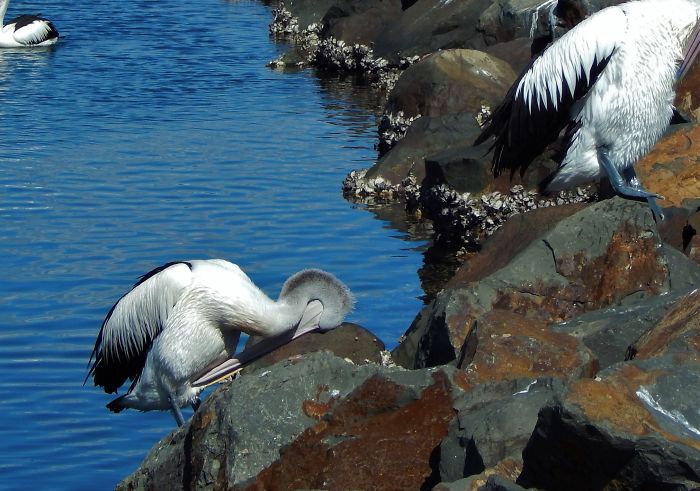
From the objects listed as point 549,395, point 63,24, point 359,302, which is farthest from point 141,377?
point 63,24

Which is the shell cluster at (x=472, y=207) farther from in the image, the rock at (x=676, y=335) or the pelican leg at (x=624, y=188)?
the rock at (x=676, y=335)

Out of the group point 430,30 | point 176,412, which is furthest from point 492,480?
point 430,30

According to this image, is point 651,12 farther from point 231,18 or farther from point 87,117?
point 231,18

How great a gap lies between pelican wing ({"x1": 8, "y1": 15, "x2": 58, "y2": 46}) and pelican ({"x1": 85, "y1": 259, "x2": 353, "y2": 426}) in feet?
48.3

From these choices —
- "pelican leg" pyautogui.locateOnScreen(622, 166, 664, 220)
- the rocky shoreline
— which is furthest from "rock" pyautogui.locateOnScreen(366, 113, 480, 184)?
"pelican leg" pyautogui.locateOnScreen(622, 166, 664, 220)

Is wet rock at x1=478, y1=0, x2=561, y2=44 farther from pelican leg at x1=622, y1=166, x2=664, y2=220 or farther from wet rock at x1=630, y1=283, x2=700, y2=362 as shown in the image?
wet rock at x1=630, y1=283, x2=700, y2=362

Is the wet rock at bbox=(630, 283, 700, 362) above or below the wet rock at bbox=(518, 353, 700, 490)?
below

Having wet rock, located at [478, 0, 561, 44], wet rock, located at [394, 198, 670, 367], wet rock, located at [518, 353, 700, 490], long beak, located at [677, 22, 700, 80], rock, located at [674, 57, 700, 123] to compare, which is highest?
long beak, located at [677, 22, 700, 80]

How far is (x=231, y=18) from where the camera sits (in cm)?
2569

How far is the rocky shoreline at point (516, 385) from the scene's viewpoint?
14.3 feet

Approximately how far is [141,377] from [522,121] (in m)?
2.87

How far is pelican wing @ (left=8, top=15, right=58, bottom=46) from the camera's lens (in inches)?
853

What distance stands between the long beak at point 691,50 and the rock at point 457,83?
5858 millimetres

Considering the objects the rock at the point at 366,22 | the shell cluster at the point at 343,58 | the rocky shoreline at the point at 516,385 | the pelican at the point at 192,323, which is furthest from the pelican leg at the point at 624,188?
the rock at the point at 366,22
